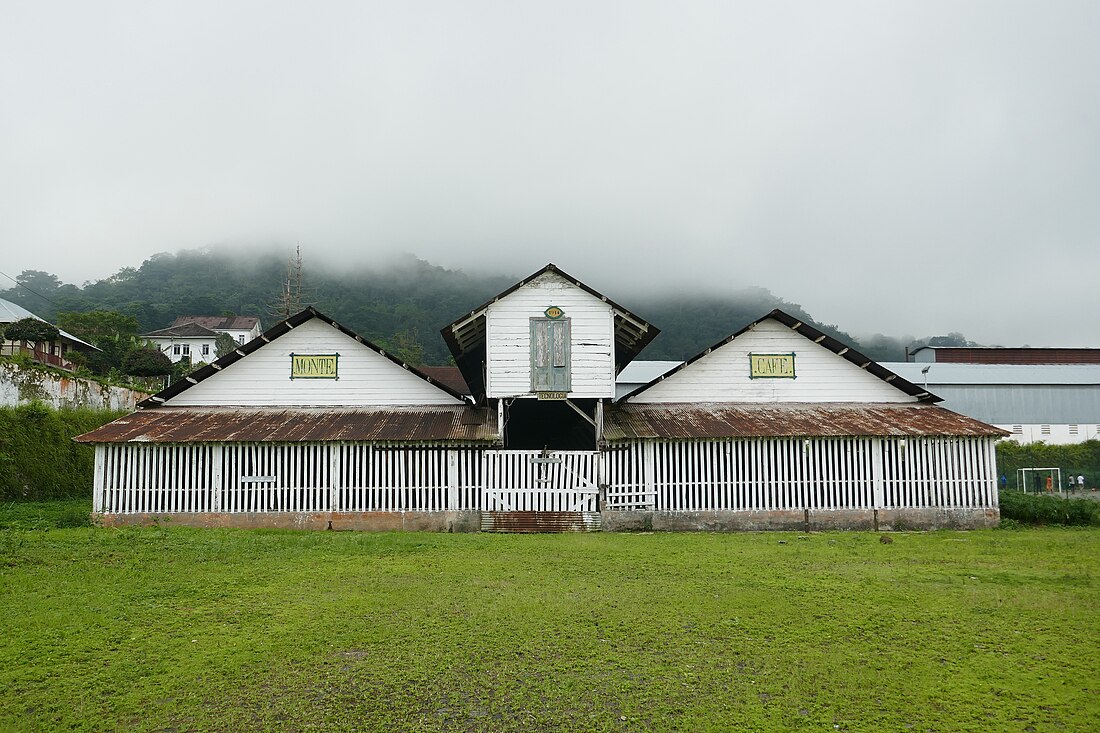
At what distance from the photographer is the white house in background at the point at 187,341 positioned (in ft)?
230

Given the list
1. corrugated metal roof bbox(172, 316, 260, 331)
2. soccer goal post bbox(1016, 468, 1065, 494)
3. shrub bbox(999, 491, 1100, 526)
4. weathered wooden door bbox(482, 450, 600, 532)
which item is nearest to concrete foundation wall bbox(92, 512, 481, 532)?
weathered wooden door bbox(482, 450, 600, 532)

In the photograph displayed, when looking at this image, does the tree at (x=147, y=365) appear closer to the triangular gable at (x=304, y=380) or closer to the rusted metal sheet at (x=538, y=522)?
the triangular gable at (x=304, y=380)

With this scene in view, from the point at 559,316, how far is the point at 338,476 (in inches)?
264

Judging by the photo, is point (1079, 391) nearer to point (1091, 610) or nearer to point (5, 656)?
point (1091, 610)

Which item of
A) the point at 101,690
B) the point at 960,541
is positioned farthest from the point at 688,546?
the point at 101,690

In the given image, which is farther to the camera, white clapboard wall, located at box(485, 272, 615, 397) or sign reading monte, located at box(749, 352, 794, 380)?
sign reading monte, located at box(749, 352, 794, 380)

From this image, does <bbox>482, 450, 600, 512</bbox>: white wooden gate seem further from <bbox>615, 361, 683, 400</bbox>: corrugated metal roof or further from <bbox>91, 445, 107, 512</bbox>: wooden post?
<bbox>615, 361, 683, 400</bbox>: corrugated metal roof

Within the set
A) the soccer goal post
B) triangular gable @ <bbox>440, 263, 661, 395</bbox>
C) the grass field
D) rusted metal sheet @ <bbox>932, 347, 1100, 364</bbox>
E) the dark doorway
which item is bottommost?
the soccer goal post

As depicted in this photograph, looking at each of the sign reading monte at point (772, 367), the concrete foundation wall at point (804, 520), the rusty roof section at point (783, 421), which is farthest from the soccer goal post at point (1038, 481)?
the sign reading monte at point (772, 367)

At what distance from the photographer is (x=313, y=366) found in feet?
67.6

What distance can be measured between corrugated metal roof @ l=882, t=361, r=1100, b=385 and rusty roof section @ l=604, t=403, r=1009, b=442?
981 inches

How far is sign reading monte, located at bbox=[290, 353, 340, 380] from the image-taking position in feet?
67.5

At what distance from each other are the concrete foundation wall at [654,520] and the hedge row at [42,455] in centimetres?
609

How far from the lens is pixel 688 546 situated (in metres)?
14.5
